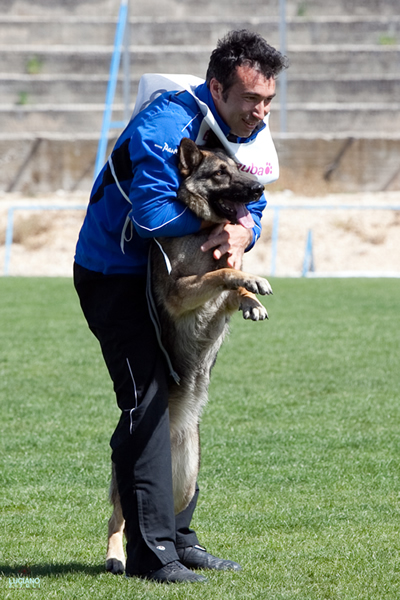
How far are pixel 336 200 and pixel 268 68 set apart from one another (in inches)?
833

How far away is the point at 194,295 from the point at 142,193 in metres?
0.51

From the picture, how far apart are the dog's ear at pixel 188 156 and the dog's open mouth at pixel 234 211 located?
214 mm

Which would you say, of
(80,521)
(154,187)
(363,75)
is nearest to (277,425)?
(80,521)

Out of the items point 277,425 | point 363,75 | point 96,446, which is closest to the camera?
point 96,446

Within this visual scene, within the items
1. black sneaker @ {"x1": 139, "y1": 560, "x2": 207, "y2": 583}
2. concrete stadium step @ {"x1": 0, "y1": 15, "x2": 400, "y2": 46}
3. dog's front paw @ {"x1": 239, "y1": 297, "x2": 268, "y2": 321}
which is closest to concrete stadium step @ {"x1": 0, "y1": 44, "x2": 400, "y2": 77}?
concrete stadium step @ {"x1": 0, "y1": 15, "x2": 400, "y2": 46}

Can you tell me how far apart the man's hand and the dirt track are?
1772 cm

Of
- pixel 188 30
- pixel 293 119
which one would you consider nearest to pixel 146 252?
pixel 293 119

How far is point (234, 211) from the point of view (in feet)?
13.4

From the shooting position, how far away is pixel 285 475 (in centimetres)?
575

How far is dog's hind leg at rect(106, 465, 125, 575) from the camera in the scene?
13.5 feet

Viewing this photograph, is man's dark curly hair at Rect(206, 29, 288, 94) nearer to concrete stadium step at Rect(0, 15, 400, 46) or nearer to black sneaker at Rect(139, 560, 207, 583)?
black sneaker at Rect(139, 560, 207, 583)

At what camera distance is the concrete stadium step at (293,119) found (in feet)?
91.7

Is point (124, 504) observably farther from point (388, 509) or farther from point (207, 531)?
point (388, 509)

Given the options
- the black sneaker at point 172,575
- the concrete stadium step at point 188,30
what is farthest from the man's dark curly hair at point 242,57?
the concrete stadium step at point 188,30
